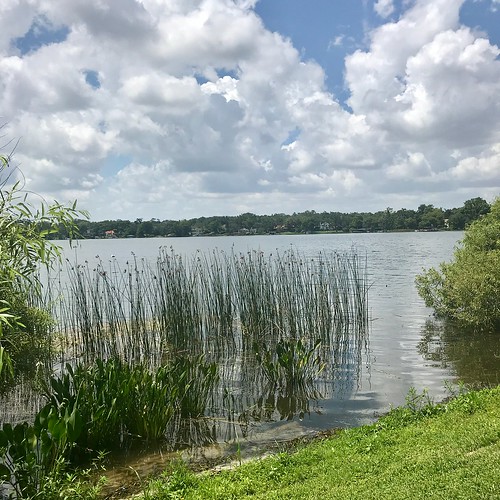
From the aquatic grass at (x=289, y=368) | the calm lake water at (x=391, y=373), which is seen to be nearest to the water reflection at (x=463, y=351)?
the calm lake water at (x=391, y=373)

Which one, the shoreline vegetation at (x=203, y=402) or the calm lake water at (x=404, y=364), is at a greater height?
the shoreline vegetation at (x=203, y=402)

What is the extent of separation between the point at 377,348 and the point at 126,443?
17.4ft


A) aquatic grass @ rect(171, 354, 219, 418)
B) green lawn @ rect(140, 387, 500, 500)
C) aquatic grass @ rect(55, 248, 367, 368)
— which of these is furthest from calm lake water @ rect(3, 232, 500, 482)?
aquatic grass @ rect(55, 248, 367, 368)

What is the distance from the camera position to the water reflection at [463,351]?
688 centimetres

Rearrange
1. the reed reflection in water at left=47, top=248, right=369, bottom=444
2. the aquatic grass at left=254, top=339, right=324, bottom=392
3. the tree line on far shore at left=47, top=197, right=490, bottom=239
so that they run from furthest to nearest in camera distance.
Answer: the tree line on far shore at left=47, top=197, right=490, bottom=239
the aquatic grass at left=254, top=339, right=324, bottom=392
the reed reflection in water at left=47, top=248, right=369, bottom=444

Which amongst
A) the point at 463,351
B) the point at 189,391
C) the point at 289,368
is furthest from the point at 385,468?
the point at 463,351

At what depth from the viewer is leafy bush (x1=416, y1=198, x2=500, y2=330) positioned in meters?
9.13

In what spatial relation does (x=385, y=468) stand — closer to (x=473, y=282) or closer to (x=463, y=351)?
(x=463, y=351)

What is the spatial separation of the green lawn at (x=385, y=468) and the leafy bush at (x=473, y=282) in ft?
17.4

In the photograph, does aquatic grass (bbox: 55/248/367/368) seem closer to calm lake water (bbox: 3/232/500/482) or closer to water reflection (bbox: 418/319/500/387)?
→ calm lake water (bbox: 3/232/500/482)

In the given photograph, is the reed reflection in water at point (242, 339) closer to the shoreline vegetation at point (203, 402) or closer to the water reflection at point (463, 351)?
the shoreline vegetation at point (203, 402)

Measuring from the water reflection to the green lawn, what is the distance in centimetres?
277

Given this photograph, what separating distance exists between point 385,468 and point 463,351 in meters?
5.66

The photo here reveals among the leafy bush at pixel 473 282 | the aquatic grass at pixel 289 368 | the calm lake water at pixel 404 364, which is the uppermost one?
the leafy bush at pixel 473 282
